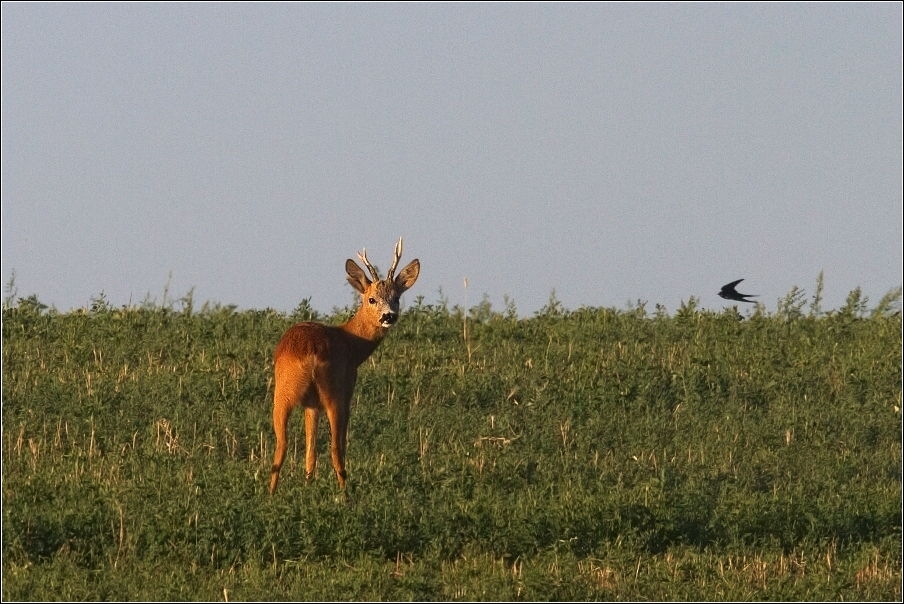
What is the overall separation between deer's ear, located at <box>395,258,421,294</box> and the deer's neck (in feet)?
1.35

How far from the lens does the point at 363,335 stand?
11.6m

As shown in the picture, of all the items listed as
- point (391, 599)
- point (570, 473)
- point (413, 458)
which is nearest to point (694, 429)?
point (570, 473)

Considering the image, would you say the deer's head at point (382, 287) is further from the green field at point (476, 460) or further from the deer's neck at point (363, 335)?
the green field at point (476, 460)

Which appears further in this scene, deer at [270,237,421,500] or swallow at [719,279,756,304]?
swallow at [719,279,756,304]

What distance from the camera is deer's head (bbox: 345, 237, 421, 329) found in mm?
11570

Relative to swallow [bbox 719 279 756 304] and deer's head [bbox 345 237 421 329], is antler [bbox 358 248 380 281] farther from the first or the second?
swallow [bbox 719 279 756 304]

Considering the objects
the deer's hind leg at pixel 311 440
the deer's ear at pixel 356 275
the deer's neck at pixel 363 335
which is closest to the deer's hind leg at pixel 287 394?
the deer's hind leg at pixel 311 440

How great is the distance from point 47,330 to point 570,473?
6.20 meters

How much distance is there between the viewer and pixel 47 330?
15008 millimetres

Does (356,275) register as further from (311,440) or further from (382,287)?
(311,440)

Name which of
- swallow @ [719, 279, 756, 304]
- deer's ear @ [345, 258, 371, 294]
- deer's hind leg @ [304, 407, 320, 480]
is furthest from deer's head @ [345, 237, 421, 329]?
swallow @ [719, 279, 756, 304]

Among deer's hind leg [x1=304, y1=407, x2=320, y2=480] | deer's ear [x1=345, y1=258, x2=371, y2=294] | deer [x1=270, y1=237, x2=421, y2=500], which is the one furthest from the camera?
deer's ear [x1=345, y1=258, x2=371, y2=294]

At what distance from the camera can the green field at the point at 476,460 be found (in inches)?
360

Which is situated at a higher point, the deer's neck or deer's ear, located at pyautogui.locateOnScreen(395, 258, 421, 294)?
deer's ear, located at pyautogui.locateOnScreen(395, 258, 421, 294)
